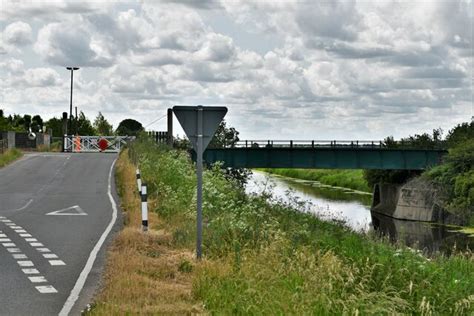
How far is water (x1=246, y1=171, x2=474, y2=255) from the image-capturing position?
89.4ft

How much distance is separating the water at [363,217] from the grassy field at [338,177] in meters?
2.09

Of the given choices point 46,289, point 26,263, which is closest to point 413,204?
point 26,263

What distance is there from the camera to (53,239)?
17375mm

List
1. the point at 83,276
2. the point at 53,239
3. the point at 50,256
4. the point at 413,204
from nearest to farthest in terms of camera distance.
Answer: the point at 83,276, the point at 50,256, the point at 53,239, the point at 413,204

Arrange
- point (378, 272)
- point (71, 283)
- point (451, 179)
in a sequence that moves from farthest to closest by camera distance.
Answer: point (451, 179)
point (378, 272)
point (71, 283)

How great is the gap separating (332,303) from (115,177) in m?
29.0

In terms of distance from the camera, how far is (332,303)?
962 centimetres

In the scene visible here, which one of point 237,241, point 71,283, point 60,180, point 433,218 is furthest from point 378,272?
point 433,218

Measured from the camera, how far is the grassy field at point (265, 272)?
9.86 meters

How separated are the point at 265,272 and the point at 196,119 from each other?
2.95 metres

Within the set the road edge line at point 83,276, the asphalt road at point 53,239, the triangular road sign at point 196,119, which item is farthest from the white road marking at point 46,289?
the triangular road sign at point 196,119

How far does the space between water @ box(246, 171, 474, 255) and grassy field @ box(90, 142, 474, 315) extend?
272 inches

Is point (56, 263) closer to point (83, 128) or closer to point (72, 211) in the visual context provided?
point (72, 211)

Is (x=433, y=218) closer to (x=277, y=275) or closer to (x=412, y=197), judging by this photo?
(x=412, y=197)
